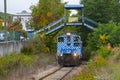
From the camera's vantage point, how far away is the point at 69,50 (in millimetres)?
42375

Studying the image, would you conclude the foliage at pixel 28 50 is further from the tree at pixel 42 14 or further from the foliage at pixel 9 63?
the tree at pixel 42 14

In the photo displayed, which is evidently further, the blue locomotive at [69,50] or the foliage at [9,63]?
the blue locomotive at [69,50]

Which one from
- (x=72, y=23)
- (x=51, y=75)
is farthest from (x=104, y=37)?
(x=51, y=75)

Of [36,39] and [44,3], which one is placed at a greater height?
[44,3]

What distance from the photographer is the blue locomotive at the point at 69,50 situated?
42188 millimetres

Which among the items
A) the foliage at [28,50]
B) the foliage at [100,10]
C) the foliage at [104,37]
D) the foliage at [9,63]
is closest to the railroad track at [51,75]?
the foliage at [9,63]

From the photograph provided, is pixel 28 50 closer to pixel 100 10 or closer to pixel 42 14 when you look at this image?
pixel 100 10

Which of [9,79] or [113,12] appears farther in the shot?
[113,12]

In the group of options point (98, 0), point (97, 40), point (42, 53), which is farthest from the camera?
point (98, 0)

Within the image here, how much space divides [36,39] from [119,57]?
2301 centimetres

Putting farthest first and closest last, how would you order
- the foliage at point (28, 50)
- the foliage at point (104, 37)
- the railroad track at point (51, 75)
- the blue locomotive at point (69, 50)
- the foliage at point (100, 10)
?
the foliage at point (100, 10) < the foliage at point (104, 37) < the foliage at point (28, 50) < the blue locomotive at point (69, 50) < the railroad track at point (51, 75)

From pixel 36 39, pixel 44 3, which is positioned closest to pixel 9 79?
pixel 36 39

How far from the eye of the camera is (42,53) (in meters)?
50.2

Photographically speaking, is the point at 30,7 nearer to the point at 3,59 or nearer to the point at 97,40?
the point at 97,40
